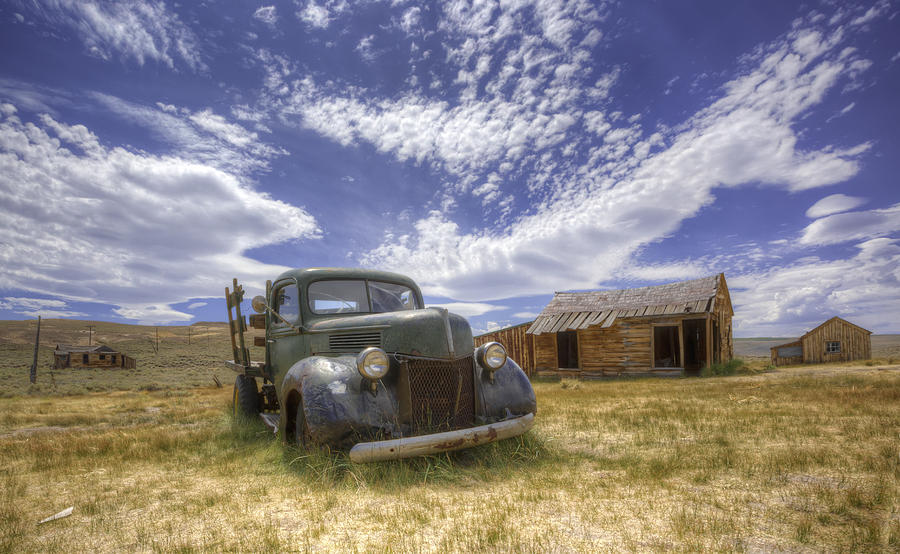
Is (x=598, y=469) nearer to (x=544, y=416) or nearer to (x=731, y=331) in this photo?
(x=544, y=416)

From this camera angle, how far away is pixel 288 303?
21.1 ft

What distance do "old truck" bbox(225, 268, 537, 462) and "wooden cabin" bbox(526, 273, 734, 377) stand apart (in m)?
15.7

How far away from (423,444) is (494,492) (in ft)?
2.33

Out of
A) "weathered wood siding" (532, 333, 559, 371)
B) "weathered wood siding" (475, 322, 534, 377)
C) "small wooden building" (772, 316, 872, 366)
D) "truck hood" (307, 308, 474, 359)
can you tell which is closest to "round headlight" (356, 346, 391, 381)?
"truck hood" (307, 308, 474, 359)

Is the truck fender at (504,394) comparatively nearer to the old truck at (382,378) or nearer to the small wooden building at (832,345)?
the old truck at (382,378)

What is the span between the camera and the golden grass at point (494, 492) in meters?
2.76

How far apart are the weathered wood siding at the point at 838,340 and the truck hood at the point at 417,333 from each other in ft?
98.9

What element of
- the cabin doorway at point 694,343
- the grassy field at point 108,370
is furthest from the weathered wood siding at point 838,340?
the grassy field at point 108,370

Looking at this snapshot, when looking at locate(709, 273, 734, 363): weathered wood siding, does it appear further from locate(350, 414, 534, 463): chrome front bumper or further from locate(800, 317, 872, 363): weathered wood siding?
locate(350, 414, 534, 463): chrome front bumper

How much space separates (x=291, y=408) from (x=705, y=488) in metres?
4.18

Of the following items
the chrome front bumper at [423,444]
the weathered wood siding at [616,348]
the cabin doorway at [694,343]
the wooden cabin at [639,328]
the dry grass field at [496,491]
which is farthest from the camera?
the cabin doorway at [694,343]

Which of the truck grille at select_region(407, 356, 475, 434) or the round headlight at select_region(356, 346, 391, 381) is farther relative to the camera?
the truck grille at select_region(407, 356, 475, 434)

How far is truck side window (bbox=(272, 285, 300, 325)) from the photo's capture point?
6.12m

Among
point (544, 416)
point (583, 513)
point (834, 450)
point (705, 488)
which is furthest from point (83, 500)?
point (834, 450)
